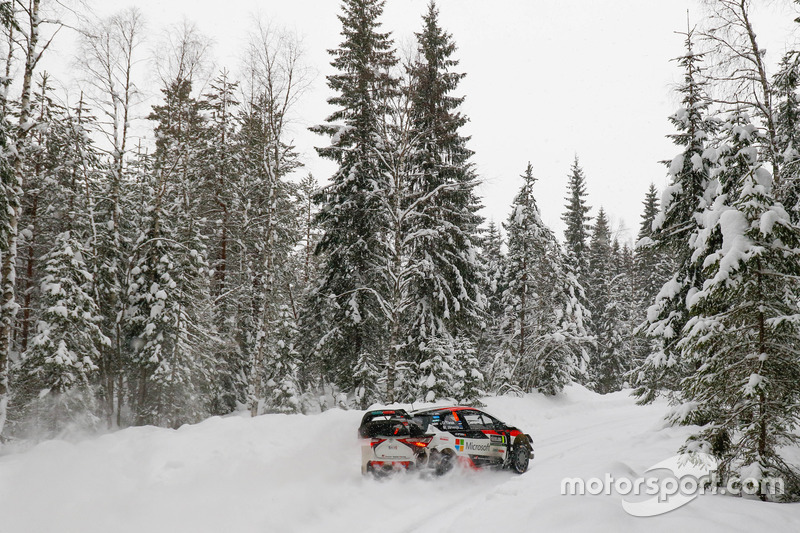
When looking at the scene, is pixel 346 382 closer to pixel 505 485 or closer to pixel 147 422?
pixel 147 422

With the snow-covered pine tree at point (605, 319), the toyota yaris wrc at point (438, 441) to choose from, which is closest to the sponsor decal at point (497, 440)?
the toyota yaris wrc at point (438, 441)

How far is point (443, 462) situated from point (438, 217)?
12008mm

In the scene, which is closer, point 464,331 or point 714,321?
point 714,321

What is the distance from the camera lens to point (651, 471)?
9.84 metres

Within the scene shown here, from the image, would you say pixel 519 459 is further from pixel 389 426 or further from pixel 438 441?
pixel 389 426

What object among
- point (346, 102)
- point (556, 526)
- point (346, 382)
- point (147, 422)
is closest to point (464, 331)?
point (346, 382)

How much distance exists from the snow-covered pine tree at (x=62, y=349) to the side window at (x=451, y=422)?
13637mm

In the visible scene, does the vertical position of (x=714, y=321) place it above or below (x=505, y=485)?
above

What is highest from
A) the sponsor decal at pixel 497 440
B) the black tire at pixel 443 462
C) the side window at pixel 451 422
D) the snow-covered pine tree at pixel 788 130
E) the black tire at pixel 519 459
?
the snow-covered pine tree at pixel 788 130

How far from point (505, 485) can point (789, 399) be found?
5278mm

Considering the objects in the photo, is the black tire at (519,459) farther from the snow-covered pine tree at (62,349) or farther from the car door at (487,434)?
the snow-covered pine tree at (62,349)

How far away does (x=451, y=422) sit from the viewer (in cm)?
1129

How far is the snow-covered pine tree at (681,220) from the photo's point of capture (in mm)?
15344

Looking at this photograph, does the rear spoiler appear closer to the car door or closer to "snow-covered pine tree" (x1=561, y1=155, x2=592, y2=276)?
the car door
